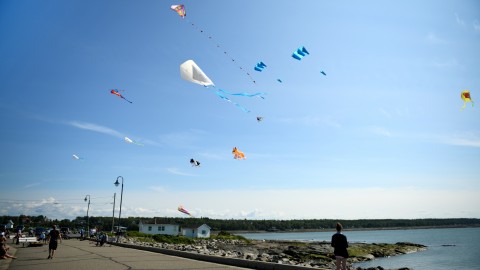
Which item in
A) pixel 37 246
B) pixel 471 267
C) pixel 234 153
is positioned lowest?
pixel 471 267

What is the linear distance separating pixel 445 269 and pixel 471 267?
4.63 meters

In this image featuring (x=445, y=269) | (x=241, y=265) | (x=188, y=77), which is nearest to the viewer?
(x=188, y=77)

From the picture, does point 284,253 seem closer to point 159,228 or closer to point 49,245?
point 49,245

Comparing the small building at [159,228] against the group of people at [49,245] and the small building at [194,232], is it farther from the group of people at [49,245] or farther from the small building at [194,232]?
the group of people at [49,245]

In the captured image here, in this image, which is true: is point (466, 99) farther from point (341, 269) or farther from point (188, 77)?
point (188, 77)

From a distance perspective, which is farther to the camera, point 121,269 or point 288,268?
point 121,269

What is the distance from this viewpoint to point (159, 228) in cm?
7481

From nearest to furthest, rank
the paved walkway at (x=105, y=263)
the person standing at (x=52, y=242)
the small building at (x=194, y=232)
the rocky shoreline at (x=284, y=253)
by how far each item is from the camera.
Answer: the paved walkway at (x=105, y=263)
the person standing at (x=52, y=242)
the rocky shoreline at (x=284, y=253)
the small building at (x=194, y=232)

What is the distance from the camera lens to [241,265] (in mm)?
15141

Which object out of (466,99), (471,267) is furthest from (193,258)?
(471,267)

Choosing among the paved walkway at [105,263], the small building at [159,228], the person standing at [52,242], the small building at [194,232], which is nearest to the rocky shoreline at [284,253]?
the paved walkway at [105,263]

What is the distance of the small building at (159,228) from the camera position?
73688 mm

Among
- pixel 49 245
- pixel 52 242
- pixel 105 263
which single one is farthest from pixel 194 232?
pixel 105 263

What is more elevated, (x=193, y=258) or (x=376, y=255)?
(x=193, y=258)
